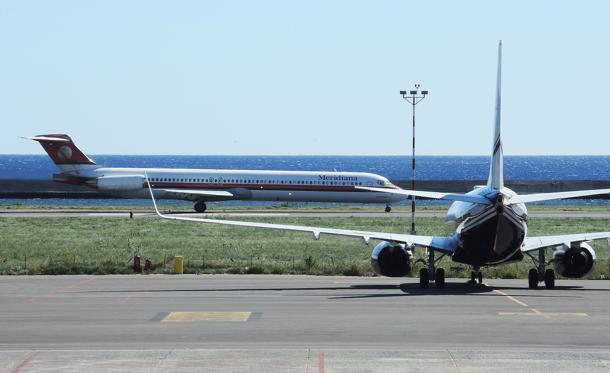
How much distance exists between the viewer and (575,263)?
1375 inches

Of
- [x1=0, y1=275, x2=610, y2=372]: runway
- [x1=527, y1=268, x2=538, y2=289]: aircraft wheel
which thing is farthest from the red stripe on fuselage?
[x1=527, y1=268, x2=538, y2=289]: aircraft wheel

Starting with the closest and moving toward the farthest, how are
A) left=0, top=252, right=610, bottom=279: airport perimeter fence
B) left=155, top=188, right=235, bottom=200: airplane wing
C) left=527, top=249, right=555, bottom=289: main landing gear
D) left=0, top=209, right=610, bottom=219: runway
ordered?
left=527, top=249, right=555, bottom=289: main landing gear → left=0, top=252, right=610, bottom=279: airport perimeter fence → left=0, top=209, right=610, bottom=219: runway → left=155, top=188, right=235, bottom=200: airplane wing

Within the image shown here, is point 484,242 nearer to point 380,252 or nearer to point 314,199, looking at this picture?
point 380,252

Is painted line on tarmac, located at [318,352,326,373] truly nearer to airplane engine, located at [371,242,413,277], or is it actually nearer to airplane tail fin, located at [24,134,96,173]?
airplane engine, located at [371,242,413,277]

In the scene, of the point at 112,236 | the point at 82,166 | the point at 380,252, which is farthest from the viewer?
Result: the point at 82,166

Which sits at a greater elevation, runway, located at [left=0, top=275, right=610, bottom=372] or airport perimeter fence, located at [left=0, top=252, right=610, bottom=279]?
runway, located at [left=0, top=275, right=610, bottom=372]

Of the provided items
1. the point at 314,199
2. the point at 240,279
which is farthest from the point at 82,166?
the point at 240,279

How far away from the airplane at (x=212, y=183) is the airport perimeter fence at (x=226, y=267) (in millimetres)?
42065

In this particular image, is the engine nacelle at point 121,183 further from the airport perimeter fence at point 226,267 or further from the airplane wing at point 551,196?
the airplane wing at point 551,196

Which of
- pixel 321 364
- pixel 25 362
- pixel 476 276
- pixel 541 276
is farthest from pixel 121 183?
pixel 321 364

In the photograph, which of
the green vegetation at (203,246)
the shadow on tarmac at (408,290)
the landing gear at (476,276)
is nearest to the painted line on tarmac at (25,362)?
the shadow on tarmac at (408,290)

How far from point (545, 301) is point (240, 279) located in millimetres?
12252

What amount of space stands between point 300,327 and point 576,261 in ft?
42.6

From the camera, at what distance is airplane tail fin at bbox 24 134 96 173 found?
89250 millimetres
